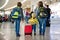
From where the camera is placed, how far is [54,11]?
107ft

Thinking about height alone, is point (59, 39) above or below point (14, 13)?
below

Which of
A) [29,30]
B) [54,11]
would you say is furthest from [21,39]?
[54,11]

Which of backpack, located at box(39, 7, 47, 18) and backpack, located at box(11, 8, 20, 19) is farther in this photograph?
backpack, located at box(39, 7, 47, 18)

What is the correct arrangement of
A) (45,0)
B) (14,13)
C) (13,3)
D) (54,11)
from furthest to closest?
(13,3)
(45,0)
(54,11)
(14,13)

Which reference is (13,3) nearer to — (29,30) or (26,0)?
(26,0)

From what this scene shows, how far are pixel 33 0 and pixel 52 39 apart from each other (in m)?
31.0

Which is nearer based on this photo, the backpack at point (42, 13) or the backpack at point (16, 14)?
the backpack at point (16, 14)

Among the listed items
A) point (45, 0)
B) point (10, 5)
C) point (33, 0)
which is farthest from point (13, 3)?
point (45, 0)

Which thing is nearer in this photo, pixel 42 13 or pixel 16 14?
pixel 16 14

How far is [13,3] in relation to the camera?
4691 centimetres

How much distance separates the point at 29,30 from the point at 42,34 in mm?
685

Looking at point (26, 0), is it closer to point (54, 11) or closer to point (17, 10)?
point (54, 11)

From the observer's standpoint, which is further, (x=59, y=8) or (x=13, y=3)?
(x=13, y=3)

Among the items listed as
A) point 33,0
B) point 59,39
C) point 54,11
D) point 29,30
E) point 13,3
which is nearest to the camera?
point 59,39
